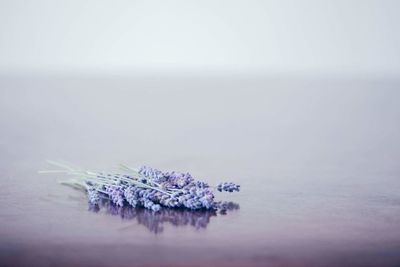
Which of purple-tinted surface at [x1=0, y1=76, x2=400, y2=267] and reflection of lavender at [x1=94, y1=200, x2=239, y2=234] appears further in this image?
reflection of lavender at [x1=94, y1=200, x2=239, y2=234]

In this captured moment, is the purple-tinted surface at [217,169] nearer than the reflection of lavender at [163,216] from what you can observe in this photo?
Yes

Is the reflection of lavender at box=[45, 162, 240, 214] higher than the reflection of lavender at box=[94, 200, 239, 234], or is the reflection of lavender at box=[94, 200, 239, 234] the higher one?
the reflection of lavender at box=[45, 162, 240, 214]

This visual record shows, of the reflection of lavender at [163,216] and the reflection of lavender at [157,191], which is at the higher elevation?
the reflection of lavender at [157,191]

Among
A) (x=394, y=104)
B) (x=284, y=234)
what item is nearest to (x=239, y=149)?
(x=284, y=234)

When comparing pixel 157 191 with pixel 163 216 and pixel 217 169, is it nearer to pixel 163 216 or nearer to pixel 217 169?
pixel 163 216

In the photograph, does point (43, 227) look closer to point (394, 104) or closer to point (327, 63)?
point (394, 104)

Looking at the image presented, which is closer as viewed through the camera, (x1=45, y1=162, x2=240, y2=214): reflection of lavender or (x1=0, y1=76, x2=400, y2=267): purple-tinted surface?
(x1=0, y1=76, x2=400, y2=267): purple-tinted surface
